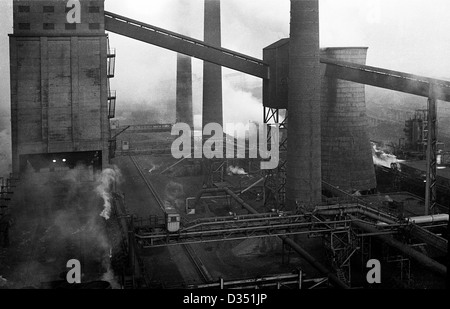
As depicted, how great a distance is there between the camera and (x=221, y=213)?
2550 cm

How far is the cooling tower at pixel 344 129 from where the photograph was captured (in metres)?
25.8

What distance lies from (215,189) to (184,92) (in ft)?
63.7

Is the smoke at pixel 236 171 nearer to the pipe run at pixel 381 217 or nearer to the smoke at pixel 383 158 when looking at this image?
the smoke at pixel 383 158

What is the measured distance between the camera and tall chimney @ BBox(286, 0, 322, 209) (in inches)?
787

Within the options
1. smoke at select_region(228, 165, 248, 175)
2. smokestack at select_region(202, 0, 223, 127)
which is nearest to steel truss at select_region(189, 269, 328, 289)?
smoke at select_region(228, 165, 248, 175)

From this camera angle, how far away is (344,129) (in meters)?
25.8

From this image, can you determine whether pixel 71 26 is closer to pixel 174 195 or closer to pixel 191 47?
pixel 191 47

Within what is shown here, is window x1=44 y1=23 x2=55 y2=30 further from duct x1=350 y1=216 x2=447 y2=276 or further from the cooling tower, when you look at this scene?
duct x1=350 y1=216 x2=447 y2=276

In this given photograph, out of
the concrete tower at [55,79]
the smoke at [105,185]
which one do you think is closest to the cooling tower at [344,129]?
the smoke at [105,185]

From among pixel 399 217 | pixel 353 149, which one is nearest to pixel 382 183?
pixel 353 149

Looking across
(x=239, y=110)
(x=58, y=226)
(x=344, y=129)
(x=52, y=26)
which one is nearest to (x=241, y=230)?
(x=58, y=226)

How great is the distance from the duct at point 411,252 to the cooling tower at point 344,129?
33.5 ft
